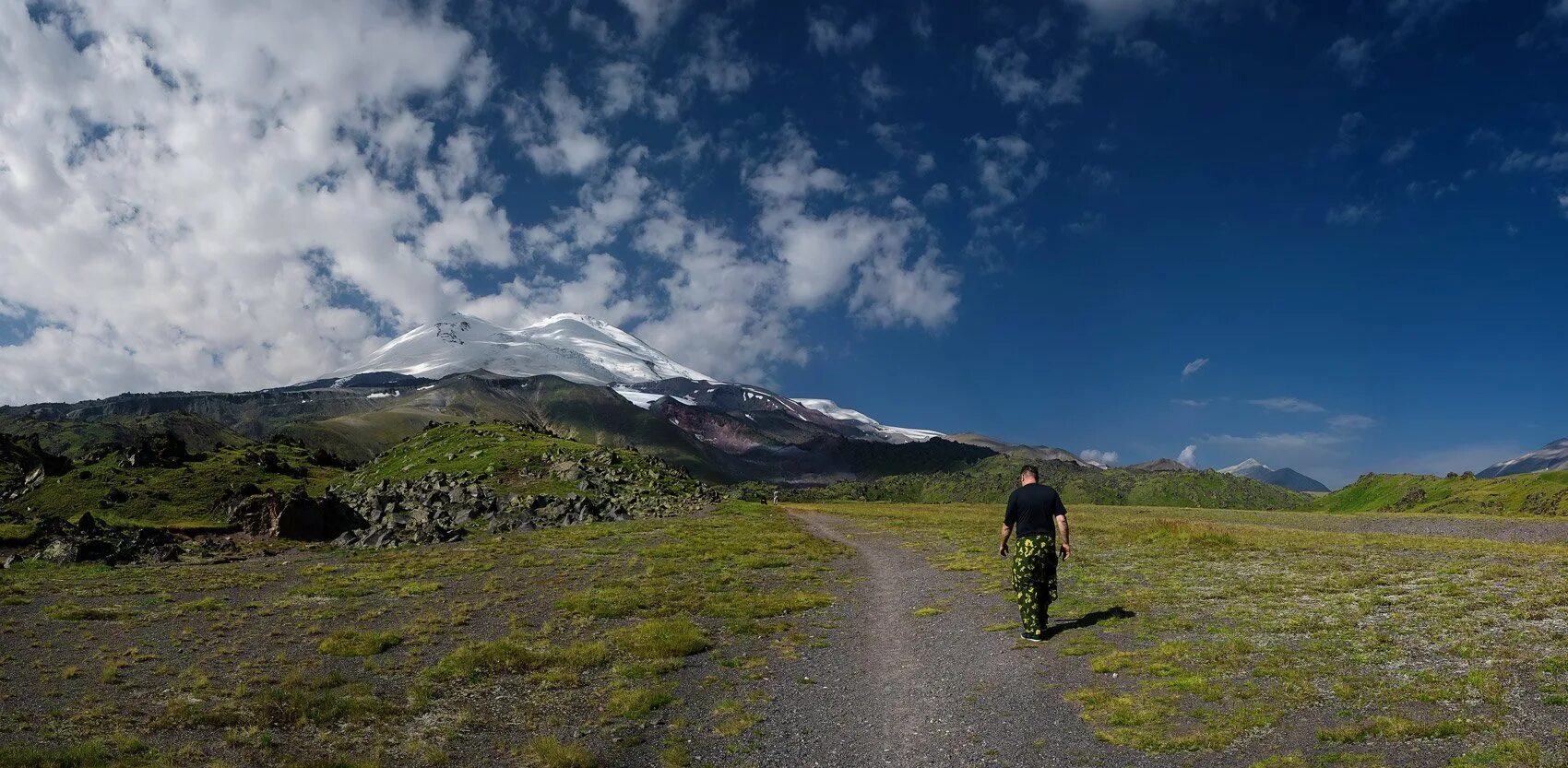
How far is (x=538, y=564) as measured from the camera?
122ft

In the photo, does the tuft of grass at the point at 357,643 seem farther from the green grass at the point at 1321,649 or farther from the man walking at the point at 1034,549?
the man walking at the point at 1034,549

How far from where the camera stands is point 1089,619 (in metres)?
20.5

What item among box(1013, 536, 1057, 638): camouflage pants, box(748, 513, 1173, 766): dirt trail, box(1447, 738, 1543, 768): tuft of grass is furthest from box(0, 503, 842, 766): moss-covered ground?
box(1447, 738, 1543, 768): tuft of grass

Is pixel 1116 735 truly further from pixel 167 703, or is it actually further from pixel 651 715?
pixel 167 703

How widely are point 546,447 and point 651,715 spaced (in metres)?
82.2

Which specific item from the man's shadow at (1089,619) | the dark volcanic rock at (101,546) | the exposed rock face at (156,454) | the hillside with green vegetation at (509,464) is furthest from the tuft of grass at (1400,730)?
the exposed rock face at (156,454)

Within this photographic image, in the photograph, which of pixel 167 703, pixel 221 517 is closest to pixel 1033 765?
pixel 167 703

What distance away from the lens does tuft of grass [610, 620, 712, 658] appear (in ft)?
63.8

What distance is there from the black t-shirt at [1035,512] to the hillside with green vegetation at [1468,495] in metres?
110

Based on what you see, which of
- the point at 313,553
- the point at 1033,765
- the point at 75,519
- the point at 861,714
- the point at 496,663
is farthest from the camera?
the point at 75,519

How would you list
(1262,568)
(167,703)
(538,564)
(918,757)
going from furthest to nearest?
(538,564) < (1262,568) < (167,703) < (918,757)

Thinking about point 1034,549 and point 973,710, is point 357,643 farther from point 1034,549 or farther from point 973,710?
point 1034,549

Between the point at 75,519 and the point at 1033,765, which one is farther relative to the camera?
the point at 75,519

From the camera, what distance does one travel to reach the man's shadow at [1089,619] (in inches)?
765
